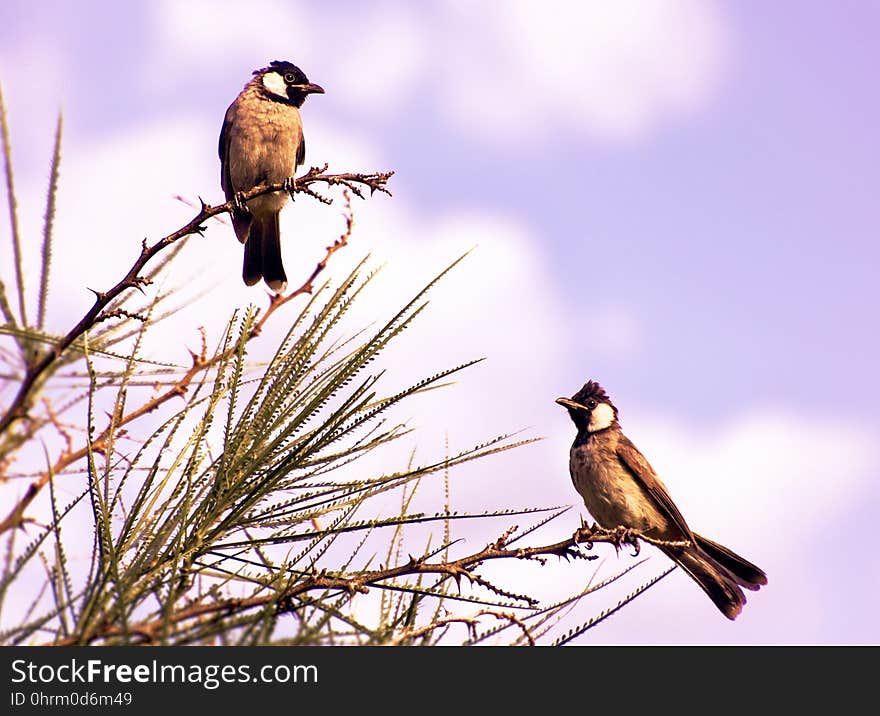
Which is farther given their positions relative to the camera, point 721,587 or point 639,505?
point 639,505

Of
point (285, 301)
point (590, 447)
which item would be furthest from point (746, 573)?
point (285, 301)

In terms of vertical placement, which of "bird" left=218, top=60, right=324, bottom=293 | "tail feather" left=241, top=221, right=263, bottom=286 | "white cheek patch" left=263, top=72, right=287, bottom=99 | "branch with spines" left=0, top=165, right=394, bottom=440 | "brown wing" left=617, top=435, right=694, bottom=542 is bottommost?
"branch with spines" left=0, top=165, right=394, bottom=440

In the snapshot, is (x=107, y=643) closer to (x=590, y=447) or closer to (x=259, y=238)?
(x=590, y=447)

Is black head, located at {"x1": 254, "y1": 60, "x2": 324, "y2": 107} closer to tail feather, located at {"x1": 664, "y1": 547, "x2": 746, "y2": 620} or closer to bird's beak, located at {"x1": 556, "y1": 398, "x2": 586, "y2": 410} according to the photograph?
bird's beak, located at {"x1": 556, "y1": 398, "x2": 586, "y2": 410}

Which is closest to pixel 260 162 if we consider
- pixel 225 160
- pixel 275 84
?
pixel 225 160

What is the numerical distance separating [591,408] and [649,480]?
1.05 m

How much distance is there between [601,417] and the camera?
7.50 metres

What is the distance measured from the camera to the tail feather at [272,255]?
7.16 m

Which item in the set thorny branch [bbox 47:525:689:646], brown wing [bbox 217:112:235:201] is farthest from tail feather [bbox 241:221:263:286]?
thorny branch [bbox 47:525:689:646]

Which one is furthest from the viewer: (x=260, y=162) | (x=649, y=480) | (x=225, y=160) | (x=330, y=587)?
(x=225, y=160)

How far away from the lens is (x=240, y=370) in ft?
6.83

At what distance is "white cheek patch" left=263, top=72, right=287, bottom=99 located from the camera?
26.5 feet

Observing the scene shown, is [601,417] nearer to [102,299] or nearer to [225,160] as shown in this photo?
[225,160]
